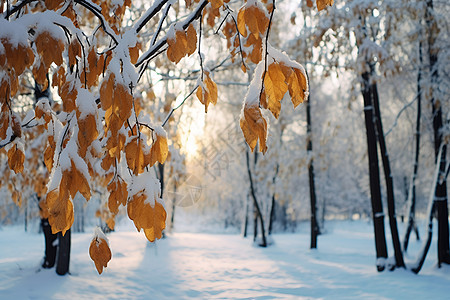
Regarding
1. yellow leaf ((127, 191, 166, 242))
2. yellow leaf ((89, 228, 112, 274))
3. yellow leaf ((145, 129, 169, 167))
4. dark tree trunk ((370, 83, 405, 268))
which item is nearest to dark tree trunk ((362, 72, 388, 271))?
dark tree trunk ((370, 83, 405, 268))

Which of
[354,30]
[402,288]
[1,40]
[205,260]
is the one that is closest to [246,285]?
[402,288]

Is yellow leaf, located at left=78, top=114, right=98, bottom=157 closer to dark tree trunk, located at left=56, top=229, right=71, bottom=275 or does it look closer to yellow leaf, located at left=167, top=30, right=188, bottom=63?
yellow leaf, located at left=167, top=30, right=188, bottom=63

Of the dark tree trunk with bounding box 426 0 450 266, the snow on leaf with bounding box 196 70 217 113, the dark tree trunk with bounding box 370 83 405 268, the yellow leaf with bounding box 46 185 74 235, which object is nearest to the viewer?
the yellow leaf with bounding box 46 185 74 235

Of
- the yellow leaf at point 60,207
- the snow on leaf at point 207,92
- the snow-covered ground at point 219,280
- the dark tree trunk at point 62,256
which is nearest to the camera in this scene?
the yellow leaf at point 60,207

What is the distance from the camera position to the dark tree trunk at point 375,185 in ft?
20.4

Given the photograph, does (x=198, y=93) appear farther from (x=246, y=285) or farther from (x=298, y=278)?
(x=298, y=278)

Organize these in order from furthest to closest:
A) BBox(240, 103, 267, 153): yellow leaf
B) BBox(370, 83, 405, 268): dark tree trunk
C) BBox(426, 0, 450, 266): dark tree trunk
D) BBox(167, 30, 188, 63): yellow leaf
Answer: BBox(426, 0, 450, 266): dark tree trunk → BBox(370, 83, 405, 268): dark tree trunk → BBox(167, 30, 188, 63): yellow leaf → BBox(240, 103, 267, 153): yellow leaf

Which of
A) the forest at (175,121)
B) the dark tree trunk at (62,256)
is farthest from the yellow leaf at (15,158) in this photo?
the dark tree trunk at (62,256)

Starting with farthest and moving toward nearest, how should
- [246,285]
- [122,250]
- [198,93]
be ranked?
[122,250]
[246,285]
[198,93]

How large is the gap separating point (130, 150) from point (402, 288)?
16.9 ft

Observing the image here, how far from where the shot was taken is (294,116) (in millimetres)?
16281

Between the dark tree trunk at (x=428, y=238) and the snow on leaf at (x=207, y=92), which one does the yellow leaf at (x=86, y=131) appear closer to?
the snow on leaf at (x=207, y=92)

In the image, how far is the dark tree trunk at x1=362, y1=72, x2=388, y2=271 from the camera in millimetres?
6203

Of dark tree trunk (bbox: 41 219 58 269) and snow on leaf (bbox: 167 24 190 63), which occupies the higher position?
snow on leaf (bbox: 167 24 190 63)
